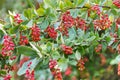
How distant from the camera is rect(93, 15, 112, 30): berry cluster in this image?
148 centimetres

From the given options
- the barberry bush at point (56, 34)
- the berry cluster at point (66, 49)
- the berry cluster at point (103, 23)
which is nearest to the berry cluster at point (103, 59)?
the barberry bush at point (56, 34)

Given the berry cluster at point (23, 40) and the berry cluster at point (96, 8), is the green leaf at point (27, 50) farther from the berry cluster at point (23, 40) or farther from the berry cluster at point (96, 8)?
the berry cluster at point (96, 8)

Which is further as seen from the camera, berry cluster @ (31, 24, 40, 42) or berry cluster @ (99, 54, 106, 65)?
berry cluster @ (99, 54, 106, 65)

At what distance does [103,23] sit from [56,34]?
0.60ft

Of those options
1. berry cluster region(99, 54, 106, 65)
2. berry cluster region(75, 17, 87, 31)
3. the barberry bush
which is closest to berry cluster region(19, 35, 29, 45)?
the barberry bush

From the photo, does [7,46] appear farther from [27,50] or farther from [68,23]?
[68,23]

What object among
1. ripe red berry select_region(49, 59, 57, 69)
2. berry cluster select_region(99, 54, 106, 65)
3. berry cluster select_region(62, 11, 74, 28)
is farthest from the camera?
berry cluster select_region(99, 54, 106, 65)

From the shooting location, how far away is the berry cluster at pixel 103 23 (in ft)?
4.86

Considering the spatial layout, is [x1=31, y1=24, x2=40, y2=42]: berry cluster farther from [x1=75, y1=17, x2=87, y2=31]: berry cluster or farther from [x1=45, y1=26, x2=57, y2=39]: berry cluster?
[x1=75, y1=17, x2=87, y2=31]: berry cluster

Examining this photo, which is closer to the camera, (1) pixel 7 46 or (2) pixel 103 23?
(1) pixel 7 46

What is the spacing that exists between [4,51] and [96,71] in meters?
2.61

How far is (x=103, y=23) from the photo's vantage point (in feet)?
4.86

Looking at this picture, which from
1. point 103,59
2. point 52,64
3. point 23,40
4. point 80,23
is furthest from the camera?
point 103,59

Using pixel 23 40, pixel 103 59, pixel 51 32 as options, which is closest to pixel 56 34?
pixel 51 32
